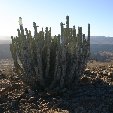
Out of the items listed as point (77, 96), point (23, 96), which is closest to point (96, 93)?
point (77, 96)

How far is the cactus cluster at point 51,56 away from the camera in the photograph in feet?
26.1

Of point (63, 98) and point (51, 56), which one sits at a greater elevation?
point (51, 56)

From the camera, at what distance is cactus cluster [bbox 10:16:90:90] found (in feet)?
26.1

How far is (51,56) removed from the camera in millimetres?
8359

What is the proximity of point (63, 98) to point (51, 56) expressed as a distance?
3.86 feet

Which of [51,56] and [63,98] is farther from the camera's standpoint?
[51,56]

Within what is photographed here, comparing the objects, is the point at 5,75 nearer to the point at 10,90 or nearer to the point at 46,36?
the point at 10,90

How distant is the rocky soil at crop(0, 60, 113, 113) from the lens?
695 centimetres

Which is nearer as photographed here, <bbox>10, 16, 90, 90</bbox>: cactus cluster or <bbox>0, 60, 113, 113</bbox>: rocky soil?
<bbox>0, 60, 113, 113</bbox>: rocky soil

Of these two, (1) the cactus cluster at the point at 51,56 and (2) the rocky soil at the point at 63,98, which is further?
(1) the cactus cluster at the point at 51,56

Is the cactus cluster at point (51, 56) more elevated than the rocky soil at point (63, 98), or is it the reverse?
the cactus cluster at point (51, 56)

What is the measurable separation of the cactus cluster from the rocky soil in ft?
0.92

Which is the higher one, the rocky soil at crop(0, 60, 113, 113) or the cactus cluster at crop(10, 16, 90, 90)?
the cactus cluster at crop(10, 16, 90, 90)

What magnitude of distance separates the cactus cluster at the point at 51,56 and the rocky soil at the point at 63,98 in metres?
0.28
